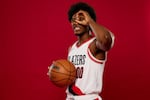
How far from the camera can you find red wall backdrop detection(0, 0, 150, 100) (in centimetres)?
229

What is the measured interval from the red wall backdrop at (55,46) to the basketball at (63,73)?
756 millimetres

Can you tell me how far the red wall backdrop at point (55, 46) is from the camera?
90.0 inches

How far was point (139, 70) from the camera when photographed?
2275 mm

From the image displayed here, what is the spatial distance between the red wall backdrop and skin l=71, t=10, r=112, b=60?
64 cm

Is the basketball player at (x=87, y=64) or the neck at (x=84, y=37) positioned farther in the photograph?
the neck at (x=84, y=37)

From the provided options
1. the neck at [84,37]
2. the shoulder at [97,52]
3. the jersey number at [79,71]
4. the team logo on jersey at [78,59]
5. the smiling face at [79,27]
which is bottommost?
the jersey number at [79,71]

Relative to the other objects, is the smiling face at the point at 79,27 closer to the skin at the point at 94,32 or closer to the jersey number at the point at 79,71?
the skin at the point at 94,32

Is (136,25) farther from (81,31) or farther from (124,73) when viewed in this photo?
(81,31)

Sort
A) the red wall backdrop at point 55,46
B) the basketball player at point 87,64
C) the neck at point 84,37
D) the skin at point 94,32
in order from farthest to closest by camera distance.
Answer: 1. the red wall backdrop at point 55,46
2. the neck at point 84,37
3. the basketball player at point 87,64
4. the skin at point 94,32

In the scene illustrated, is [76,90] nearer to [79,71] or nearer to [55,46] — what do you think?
[79,71]

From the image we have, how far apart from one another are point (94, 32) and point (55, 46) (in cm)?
100

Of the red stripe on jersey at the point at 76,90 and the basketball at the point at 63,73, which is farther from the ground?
the basketball at the point at 63,73

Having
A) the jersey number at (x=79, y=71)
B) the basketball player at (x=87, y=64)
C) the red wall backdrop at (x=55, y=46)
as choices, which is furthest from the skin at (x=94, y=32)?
the red wall backdrop at (x=55, y=46)

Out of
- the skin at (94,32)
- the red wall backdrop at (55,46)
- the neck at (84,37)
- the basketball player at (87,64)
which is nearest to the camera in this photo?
the skin at (94,32)
